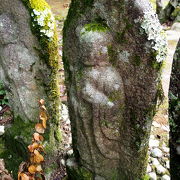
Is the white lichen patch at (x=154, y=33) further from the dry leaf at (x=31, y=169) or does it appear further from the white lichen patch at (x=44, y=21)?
the dry leaf at (x=31, y=169)

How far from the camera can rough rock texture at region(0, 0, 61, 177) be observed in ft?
8.43

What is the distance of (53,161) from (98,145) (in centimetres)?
70

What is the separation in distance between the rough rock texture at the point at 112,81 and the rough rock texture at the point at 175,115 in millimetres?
353

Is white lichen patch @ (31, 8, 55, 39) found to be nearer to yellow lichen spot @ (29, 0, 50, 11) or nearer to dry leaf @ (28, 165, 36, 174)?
yellow lichen spot @ (29, 0, 50, 11)

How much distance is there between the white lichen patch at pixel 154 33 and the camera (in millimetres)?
1953

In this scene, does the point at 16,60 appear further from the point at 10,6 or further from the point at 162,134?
the point at 162,134

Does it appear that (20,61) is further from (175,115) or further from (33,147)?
(175,115)

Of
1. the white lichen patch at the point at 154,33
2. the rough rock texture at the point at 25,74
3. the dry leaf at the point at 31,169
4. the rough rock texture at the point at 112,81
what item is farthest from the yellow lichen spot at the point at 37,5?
the dry leaf at the point at 31,169

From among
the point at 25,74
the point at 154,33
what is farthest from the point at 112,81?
the point at 25,74

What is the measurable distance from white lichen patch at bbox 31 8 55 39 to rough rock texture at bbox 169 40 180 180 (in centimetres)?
114

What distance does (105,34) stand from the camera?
2.12 metres

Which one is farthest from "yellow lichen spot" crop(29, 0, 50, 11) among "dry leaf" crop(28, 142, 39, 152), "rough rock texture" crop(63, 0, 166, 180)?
"dry leaf" crop(28, 142, 39, 152)

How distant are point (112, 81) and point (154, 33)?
0.44 metres

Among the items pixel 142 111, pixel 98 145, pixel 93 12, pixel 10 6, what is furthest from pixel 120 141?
pixel 10 6
